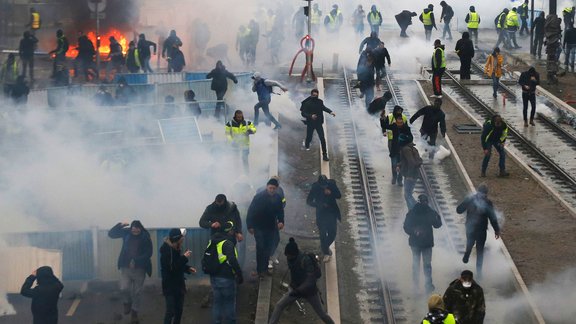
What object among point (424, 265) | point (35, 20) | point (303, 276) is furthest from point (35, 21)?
point (303, 276)

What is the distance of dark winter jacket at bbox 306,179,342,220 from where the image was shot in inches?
575

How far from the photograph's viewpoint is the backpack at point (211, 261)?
12.2 meters

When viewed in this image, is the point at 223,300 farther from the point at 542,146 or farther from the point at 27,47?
the point at 27,47

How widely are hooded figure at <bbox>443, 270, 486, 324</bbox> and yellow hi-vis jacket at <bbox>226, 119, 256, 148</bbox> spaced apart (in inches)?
281

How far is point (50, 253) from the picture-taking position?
13.7 meters

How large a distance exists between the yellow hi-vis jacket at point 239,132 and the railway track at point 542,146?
548 cm

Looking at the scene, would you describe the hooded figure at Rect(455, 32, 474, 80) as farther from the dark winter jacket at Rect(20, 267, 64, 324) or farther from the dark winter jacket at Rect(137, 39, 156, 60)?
the dark winter jacket at Rect(20, 267, 64, 324)

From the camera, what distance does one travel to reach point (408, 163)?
56.0ft

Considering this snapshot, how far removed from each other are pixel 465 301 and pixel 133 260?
13.0 feet

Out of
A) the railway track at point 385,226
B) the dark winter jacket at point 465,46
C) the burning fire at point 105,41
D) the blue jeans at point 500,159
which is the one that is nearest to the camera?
the railway track at point 385,226

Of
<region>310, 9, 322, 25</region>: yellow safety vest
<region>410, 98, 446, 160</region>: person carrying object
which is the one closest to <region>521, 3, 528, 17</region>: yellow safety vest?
<region>310, 9, 322, 25</region>: yellow safety vest

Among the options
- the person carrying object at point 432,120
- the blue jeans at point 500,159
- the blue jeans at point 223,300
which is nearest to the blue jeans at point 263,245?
the blue jeans at point 223,300

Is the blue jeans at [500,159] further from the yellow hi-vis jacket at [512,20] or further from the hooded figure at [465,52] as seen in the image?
the yellow hi-vis jacket at [512,20]

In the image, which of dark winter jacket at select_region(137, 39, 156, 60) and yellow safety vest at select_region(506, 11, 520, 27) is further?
yellow safety vest at select_region(506, 11, 520, 27)
